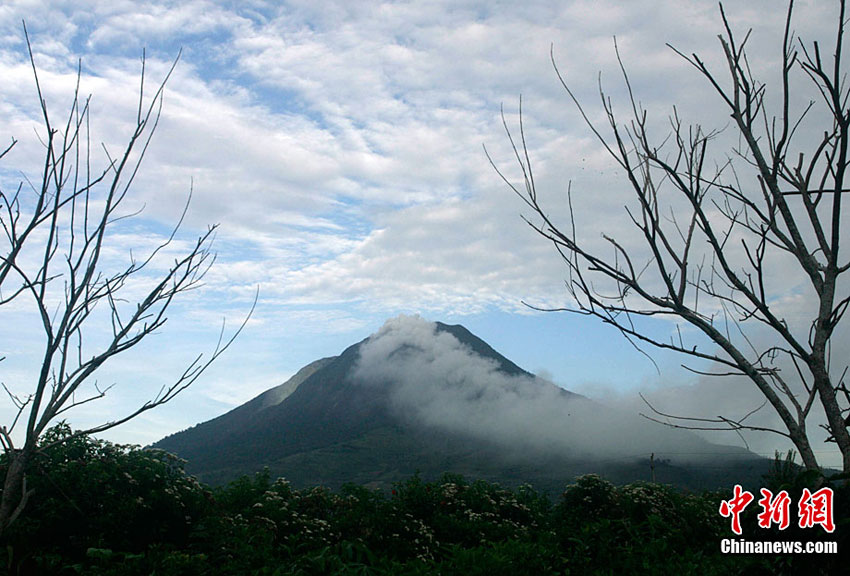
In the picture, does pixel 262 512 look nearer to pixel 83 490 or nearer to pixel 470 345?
pixel 83 490

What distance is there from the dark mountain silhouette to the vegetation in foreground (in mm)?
52747

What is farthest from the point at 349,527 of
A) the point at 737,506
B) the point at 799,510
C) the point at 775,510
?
the point at 799,510

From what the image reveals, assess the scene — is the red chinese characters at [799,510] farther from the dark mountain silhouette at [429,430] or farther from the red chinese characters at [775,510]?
the dark mountain silhouette at [429,430]

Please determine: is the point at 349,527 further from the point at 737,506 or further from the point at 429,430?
the point at 429,430

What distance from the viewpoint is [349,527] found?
8.27 m

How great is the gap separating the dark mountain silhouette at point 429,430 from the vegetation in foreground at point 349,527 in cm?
5275

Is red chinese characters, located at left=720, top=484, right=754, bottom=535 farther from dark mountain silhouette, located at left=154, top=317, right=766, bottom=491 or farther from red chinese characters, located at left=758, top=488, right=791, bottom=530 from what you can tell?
dark mountain silhouette, located at left=154, top=317, right=766, bottom=491

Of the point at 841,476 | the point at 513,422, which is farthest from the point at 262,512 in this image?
the point at 513,422

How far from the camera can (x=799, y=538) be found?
271 cm

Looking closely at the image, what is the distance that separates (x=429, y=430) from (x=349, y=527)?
97.7 metres

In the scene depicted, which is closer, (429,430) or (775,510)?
(775,510)

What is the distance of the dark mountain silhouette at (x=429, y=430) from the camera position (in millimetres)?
80562

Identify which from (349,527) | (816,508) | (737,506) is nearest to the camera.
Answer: (816,508)

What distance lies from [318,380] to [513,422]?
37.5 metres
